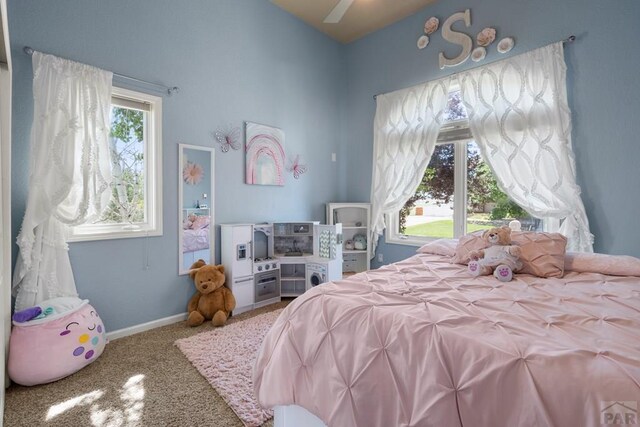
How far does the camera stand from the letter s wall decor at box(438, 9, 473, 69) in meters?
3.01

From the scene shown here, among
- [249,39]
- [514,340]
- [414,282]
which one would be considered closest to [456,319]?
[514,340]

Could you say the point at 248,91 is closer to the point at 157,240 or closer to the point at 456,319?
the point at 157,240

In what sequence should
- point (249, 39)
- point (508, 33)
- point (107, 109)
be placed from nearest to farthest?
point (107, 109) < point (508, 33) < point (249, 39)

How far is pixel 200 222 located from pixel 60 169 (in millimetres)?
1128

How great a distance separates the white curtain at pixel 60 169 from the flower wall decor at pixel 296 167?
6.25ft

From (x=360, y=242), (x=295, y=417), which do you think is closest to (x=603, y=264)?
(x=295, y=417)

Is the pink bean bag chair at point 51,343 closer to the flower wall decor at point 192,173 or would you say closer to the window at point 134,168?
the window at point 134,168

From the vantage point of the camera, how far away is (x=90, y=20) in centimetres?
226

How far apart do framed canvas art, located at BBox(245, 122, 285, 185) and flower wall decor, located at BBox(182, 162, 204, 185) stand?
1.72 feet

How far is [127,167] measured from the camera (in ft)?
8.31

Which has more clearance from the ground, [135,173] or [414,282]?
[135,173]

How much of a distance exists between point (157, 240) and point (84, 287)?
61 cm

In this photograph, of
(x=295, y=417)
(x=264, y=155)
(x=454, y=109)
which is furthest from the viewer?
(x=264, y=155)

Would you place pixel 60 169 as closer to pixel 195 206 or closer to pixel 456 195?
pixel 195 206
